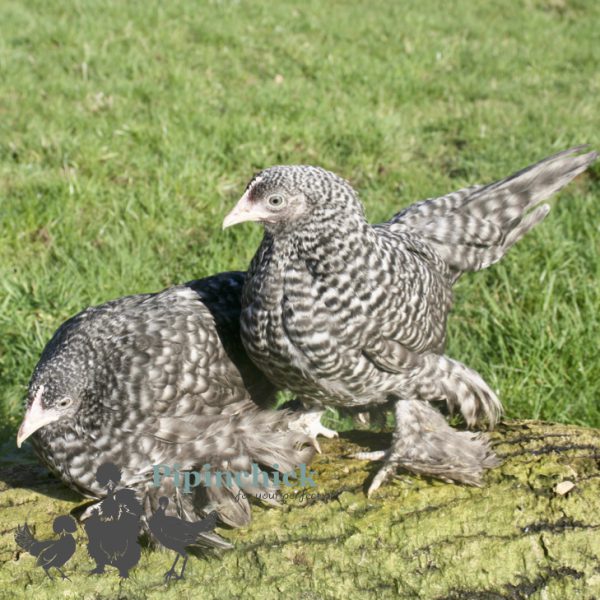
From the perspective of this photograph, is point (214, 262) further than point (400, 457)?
Yes

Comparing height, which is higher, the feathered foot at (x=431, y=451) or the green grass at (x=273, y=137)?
the green grass at (x=273, y=137)

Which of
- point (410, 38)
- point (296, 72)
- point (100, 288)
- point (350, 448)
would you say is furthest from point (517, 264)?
point (410, 38)

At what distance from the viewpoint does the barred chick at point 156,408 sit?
8.30 ft

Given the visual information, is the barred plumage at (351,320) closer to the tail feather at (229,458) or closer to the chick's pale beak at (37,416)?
the tail feather at (229,458)

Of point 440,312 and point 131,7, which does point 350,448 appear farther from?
point 131,7

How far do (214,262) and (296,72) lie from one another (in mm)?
3401

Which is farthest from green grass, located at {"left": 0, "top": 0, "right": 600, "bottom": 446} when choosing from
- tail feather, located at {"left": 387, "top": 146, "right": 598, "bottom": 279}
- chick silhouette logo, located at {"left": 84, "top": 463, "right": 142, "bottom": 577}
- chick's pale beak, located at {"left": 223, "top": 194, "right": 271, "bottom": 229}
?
chick's pale beak, located at {"left": 223, "top": 194, "right": 271, "bottom": 229}

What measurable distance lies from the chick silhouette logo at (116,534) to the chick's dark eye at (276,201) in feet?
3.37

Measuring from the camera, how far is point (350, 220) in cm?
257

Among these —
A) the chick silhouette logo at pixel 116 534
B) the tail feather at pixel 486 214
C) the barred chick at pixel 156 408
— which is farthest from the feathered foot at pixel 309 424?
the tail feather at pixel 486 214

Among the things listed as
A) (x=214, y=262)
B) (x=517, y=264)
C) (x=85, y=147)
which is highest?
(x=85, y=147)

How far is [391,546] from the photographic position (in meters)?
2.49

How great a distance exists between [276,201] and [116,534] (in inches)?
48.3

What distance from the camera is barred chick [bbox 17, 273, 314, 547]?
99.7 inches
